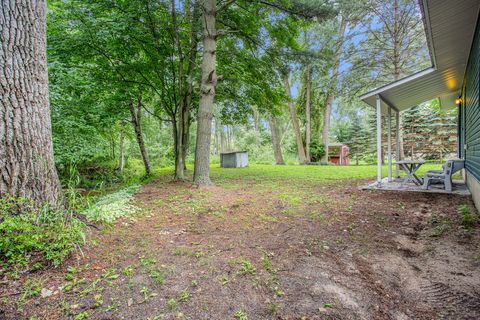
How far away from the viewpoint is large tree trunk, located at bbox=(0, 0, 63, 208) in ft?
7.55

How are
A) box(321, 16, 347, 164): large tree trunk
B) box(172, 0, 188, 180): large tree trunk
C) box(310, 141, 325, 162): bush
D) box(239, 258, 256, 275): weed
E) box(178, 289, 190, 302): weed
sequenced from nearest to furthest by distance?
1. box(178, 289, 190, 302): weed
2. box(239, 258, 256, 275): weed
3. box(172, 0, 188, 180): large tree trunk
4. box(321, 16, 347, 164): large tree trunk
5. box(310, 141, 325, 162): bush

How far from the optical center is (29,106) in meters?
2.48

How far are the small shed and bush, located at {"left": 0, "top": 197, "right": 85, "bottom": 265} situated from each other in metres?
12.2

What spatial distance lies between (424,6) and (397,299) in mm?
4251

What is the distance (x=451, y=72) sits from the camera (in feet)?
19.6

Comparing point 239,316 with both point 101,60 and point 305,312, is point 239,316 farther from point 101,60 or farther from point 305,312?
point 101,60

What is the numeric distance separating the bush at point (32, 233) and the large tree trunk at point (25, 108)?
156 mm

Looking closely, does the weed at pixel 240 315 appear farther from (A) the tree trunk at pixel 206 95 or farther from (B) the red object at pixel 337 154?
(B) the red object at pixel 337 154

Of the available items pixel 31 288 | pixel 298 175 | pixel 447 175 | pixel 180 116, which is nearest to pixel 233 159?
pixel 298 175

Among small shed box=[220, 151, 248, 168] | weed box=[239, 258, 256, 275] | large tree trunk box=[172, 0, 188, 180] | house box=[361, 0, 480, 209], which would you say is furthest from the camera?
small shed box=[220, 151, 248, 168]

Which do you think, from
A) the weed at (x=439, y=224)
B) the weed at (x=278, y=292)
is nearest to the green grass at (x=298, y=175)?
the weed at (x=439, y=224)

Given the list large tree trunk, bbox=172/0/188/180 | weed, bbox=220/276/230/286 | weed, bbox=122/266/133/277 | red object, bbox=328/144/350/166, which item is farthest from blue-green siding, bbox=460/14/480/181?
red object, bbox=328/144/350/166

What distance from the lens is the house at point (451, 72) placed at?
12.5 ft

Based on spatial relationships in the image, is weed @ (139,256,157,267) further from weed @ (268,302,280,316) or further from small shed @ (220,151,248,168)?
small shed @ (220,151,248,168)
